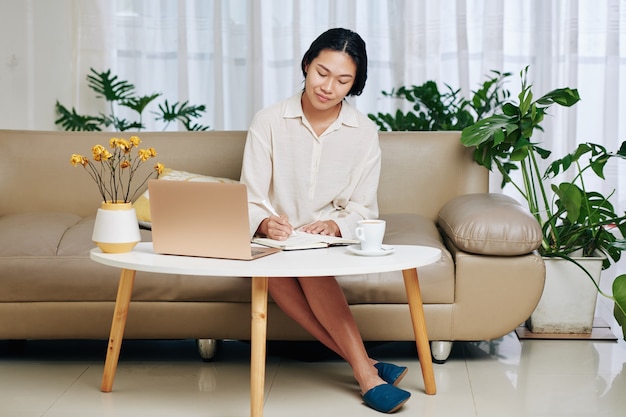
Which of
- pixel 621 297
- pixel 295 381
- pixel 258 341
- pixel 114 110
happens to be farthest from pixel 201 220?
pixel 114 110

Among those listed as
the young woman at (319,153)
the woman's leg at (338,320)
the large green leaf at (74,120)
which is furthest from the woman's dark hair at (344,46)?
the large green leaf at (74,120)

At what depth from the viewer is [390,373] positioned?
251cm

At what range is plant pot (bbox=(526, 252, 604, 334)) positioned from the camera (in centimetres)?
316

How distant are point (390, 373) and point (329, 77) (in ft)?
2.94

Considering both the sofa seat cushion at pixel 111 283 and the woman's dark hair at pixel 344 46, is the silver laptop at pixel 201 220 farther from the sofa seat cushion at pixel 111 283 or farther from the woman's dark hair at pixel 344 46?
the woman's dark hair at pixel 344 46

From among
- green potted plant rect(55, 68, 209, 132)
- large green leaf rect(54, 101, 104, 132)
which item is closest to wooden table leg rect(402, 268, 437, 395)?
green potted plant rect(55, 68, 209, 132)

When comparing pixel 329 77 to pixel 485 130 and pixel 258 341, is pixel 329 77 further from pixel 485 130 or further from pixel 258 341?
pixel 258 341

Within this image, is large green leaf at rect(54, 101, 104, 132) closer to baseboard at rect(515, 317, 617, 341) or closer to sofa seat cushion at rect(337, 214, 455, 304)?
sofa seat cushion at rect(337, 214, 455, 304)

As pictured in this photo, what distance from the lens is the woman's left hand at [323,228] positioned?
2574 mm

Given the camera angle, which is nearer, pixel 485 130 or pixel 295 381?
pixel 295 381

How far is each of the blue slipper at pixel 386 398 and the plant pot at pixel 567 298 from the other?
3.26 feet

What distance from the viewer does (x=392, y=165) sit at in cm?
332

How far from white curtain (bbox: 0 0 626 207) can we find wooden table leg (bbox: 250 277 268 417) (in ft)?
8.70

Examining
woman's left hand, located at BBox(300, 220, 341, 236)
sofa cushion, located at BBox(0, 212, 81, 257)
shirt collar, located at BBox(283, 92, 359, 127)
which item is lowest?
sofa cushion, located at BBox(0, 212, 81, 257)
